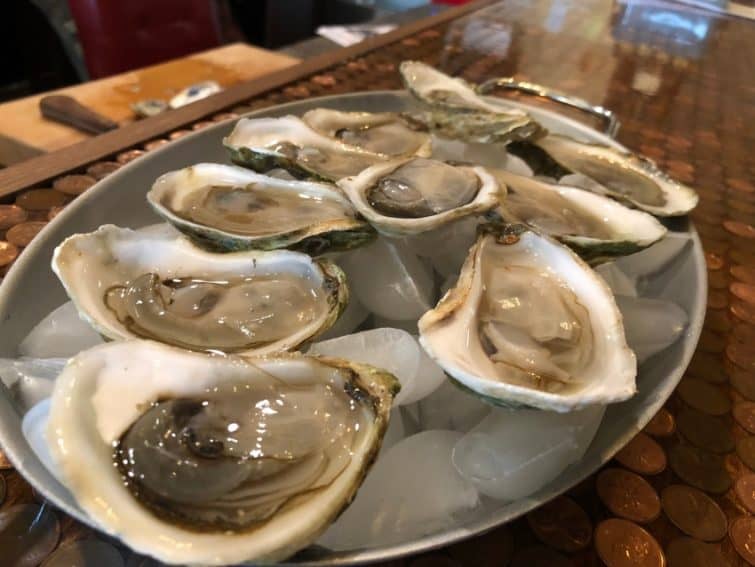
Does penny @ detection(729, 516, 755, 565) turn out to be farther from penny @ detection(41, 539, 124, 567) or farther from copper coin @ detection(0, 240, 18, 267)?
copper coin @ detection(0, 240, 18, 267)

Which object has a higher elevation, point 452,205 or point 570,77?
point 452,205

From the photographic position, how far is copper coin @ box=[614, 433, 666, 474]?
55cm

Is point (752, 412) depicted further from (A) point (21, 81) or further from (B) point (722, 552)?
(A) point (21, 81)

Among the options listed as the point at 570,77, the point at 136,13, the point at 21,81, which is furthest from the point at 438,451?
the point at 21,81

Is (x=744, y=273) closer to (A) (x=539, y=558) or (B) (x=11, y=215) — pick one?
(A) (x=539, y=558)

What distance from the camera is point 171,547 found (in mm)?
347

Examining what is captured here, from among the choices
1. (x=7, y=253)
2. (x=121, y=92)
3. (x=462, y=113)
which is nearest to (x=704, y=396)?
(x=462, y=113)

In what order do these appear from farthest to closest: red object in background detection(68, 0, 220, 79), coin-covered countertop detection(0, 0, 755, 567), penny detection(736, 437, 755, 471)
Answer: red object in background detection(68, 0, 220, 79), penny detection(736, 437, 755, 471), coin-covered countertop detection(0, 0, 755, 567)

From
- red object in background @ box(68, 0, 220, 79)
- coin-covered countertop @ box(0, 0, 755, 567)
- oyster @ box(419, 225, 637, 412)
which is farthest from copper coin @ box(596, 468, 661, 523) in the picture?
red object in background @ box(68, 0, 220, 79)

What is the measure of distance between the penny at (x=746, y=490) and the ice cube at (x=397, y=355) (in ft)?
0.90

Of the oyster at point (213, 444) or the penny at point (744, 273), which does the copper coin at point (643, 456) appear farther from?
the penny at point (744, 273)

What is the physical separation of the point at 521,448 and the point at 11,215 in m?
0.61

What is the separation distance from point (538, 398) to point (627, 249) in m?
0.28

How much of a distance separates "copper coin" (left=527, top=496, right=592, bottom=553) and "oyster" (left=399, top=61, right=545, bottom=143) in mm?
490
